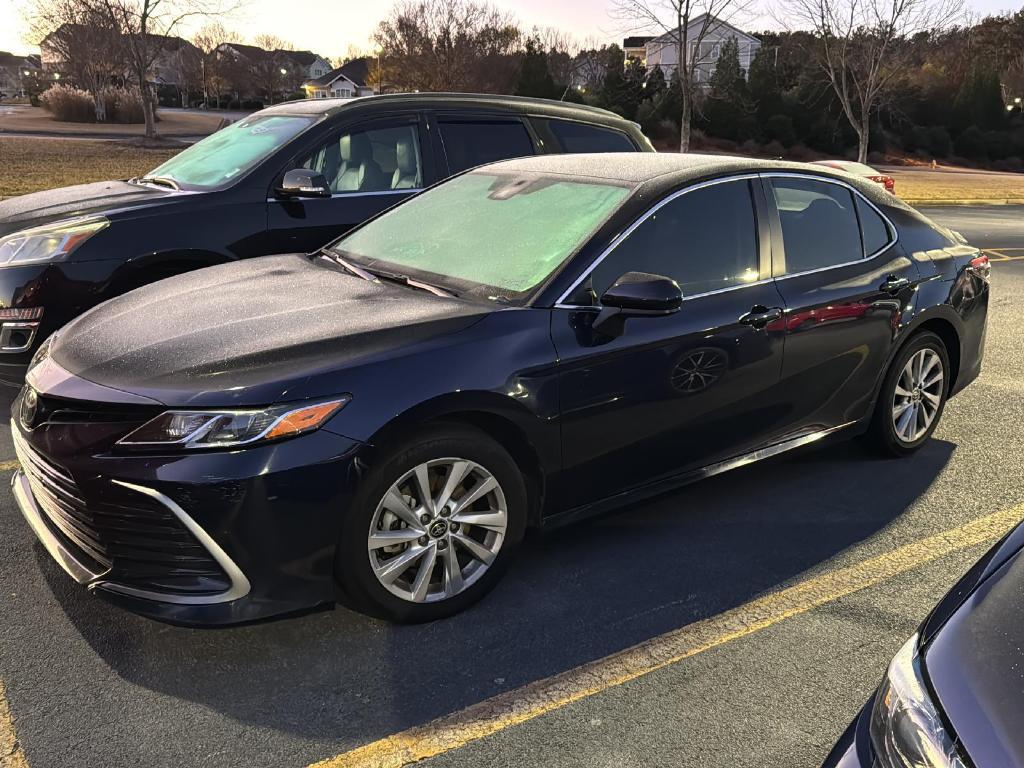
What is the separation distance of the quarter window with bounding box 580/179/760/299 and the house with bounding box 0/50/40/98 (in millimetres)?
115248

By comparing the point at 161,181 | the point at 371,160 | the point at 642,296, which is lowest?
the point at 642,296

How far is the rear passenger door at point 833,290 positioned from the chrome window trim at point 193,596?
2.49 meters

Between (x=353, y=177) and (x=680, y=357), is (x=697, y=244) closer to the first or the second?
(x=680, y=357)

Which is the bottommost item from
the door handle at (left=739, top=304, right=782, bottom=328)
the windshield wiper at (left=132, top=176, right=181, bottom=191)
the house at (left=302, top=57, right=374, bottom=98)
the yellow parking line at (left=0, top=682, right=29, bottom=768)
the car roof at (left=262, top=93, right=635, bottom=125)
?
the yellow parking line at (left=0, top=682, right=29, bottom=768)

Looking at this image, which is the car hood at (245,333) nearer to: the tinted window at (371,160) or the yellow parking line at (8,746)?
the yellow parking line at (8,746)

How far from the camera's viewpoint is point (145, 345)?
3148 mm

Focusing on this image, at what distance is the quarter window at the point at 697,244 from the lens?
3.63 m

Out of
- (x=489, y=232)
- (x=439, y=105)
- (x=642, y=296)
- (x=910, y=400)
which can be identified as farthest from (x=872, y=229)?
(x=439, y=105)

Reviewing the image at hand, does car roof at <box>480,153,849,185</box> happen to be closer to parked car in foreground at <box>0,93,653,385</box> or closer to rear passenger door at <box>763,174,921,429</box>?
rear passenger door at <box>763,174,921,429</box>

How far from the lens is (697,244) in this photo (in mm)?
3871

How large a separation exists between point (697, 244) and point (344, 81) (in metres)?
105

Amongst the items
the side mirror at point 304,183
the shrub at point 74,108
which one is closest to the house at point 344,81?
the shrub at point 74,108

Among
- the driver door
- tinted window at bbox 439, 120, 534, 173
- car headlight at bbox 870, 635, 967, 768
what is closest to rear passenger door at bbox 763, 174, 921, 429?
the driver door

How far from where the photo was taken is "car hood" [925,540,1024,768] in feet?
4.73
